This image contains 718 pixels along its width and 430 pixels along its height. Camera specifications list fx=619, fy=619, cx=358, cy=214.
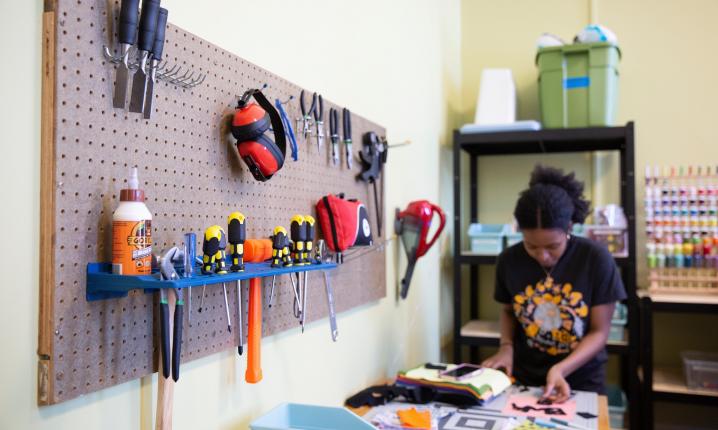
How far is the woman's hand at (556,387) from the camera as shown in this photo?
6.38ft

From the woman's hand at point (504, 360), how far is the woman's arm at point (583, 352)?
0.19m

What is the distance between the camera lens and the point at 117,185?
101cm

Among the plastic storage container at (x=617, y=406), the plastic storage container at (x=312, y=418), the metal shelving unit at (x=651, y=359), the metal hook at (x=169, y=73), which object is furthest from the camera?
the plastic storage container at (x=617, y=406)

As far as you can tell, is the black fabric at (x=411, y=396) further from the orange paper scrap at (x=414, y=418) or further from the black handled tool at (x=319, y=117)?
the black handled tool at (x=319, y=117)

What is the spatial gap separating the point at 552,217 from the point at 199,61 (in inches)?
54.3

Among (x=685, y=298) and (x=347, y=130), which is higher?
(x=347, y=130)

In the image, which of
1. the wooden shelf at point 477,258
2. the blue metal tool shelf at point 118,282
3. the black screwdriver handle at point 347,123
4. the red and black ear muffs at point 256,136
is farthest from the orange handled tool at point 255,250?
the wooden shelf at point 477,258

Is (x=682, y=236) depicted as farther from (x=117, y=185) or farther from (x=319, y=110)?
(x=117, y=185)

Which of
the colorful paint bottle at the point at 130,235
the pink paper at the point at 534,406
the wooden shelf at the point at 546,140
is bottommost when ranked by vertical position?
the pink paper at the point at 534,406

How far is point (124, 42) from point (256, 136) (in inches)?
13.4

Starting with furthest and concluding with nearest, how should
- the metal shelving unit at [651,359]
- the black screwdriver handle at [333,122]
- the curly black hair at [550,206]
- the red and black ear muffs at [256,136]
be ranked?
the metal shelving unit at [651,359] → the curly black hair at [550,206] → the black screwdriver handle at [333,122] → the red and black ear muffs at [256,136]

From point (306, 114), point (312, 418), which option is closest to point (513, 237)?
point (306, 114)

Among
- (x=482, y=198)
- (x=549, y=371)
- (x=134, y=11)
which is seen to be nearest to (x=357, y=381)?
(x=549, y=371)

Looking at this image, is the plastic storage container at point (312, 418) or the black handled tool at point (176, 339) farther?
the plastic storage container at point (312, 418)
